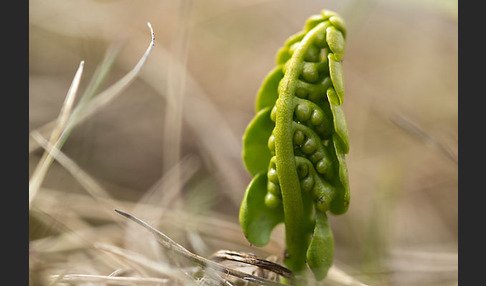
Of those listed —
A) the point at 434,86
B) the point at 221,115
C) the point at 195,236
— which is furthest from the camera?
the point at 434,86

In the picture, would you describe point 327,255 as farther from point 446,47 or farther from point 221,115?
point 446,47

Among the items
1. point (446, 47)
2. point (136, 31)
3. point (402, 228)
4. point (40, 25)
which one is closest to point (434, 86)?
point (446, 47)

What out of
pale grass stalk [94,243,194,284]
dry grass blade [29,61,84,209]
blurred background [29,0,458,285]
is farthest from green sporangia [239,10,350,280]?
dry grass blade [29,61,84,209]

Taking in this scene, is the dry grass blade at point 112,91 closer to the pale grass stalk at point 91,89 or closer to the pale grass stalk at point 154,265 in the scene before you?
the pale grass stalk at point 91,89

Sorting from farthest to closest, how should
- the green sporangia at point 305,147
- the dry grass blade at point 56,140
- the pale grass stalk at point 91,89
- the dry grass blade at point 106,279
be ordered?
the pale grass stalk at point 91,89 < the dry grass blade at point 56,140 < the dry grass blade at point 106,279 < the green sporangia at point 305,147

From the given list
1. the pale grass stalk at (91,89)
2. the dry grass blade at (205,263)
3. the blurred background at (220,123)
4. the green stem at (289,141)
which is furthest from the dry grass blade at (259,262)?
the pale grass stalk at (91,89)

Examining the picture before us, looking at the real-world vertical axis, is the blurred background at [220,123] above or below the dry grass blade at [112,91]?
below

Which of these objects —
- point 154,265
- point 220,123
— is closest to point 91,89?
point 154,265
